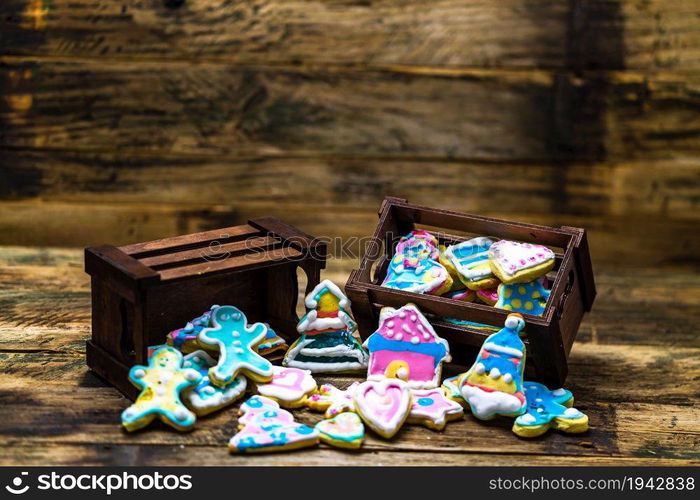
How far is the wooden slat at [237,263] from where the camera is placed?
1.94 meters

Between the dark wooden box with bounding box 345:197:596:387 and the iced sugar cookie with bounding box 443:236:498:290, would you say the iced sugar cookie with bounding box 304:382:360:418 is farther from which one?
the iced sugar cookie with bounding box 443:236:498:290

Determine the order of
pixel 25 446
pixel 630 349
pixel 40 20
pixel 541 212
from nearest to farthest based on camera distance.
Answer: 1. pixel 25 446
2. pixel 630 349
3. pixel 40 20
4. pixel 541 212

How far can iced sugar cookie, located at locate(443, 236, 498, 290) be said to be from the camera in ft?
6.74

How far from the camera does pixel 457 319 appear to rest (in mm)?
2070

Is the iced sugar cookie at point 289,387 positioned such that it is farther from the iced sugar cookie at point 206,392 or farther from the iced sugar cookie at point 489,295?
the iced sugar cookie at point 489,295

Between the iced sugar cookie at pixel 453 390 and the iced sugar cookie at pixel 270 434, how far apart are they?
311 mm

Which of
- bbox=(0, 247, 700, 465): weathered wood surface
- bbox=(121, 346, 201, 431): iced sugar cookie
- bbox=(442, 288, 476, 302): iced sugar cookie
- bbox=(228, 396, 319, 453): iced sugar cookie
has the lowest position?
bbox=(0, 247, 700, 465): weathered wood surface

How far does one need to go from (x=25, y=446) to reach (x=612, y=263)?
1.96m

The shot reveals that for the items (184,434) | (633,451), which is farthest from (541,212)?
(184,434)

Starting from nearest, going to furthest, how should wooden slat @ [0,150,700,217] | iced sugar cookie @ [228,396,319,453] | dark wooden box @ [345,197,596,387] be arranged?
iced sugar cookie @ [228,396,319,453]
dark wooden box @ [345,197,596,387]
wooden slat @ [0,150,700,217]

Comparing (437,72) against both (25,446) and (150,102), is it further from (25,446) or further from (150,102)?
(25,446)

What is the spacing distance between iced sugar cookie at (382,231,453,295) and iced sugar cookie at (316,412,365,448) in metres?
0.35

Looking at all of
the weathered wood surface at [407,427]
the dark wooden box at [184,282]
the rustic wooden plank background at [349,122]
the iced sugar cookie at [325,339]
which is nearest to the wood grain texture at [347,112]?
the rustic wooden plank background at [349,122]

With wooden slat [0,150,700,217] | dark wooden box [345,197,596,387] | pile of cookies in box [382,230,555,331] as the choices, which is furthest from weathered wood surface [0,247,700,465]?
wooden slat [0,150,700,217]
